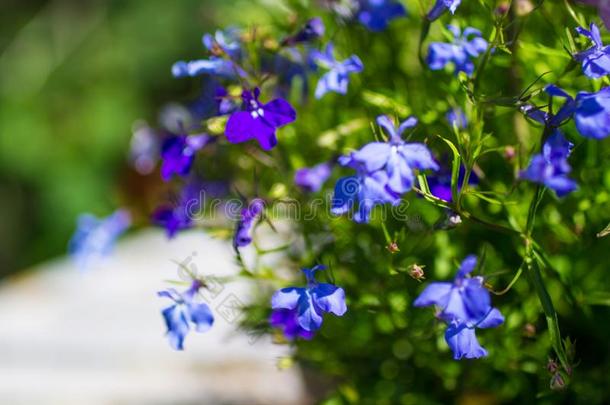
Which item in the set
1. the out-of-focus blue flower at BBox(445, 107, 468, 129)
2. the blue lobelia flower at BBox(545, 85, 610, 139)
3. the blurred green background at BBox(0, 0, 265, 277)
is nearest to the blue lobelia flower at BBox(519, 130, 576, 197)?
the blue lobelia flower at BBox(545, 85, 610, 139)

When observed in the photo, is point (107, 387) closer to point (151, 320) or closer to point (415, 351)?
point (151, 320)

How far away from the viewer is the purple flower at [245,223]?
2.21ft

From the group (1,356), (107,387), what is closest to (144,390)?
(107,387)

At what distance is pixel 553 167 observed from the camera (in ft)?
1.80

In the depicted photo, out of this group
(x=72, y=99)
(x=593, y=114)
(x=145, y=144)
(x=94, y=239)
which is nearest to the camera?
(x=593, y=114)

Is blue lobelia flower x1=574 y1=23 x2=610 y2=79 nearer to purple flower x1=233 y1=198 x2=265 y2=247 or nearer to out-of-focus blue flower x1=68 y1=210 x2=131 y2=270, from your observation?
purple flower x1=233 y1=198 x2=265 y2=247

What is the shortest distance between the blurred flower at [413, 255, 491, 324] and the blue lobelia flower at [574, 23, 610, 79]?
0.52 ft

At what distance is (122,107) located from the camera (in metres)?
2.43

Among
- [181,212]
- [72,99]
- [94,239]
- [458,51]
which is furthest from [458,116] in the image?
[72,99]

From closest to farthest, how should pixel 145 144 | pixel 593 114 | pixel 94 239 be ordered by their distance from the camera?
pixel 593 114 < pixel 94 239 < pixel 145 144

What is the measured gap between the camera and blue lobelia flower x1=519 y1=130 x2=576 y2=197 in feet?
1.75

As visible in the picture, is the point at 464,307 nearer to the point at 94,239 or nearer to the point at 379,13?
the point at 379,13

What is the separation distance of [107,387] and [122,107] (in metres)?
1.41

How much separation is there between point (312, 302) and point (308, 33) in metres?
0.29
